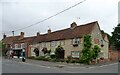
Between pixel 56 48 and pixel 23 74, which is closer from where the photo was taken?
pixel 23 74

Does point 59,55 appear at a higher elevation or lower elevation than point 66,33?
lower

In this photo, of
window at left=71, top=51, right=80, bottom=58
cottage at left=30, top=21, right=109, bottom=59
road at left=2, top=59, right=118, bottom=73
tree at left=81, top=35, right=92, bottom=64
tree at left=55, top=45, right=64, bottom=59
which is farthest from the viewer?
tree at left=55, top=45, right=64, bottom=59

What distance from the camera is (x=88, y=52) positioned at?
41656mm

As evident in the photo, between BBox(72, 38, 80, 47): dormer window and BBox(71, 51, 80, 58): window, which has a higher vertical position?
BBox(72, 38, 80, 47): dormer window

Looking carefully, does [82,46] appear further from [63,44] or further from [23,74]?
Result: [23,74]

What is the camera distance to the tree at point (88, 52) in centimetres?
4087

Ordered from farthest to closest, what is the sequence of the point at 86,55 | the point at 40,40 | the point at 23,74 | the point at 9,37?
the point at 9,37 → the point at 40,40 → the point at 86,55 → the point at 23,74

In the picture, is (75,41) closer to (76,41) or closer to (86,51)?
(76,41)

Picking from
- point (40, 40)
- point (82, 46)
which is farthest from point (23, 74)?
point (40, 40)

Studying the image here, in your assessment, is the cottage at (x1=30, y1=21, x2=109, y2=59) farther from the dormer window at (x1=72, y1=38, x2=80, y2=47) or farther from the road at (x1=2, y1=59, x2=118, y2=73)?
the road at (x1=2, y1=59, x2=118, y2=73)

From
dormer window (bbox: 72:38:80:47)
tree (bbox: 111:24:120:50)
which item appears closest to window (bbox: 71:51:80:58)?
dormer window (bbox: 72:38:80:47)

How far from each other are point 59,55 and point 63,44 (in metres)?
2.71

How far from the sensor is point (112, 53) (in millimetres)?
56594

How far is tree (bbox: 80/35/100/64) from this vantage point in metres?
40.9
